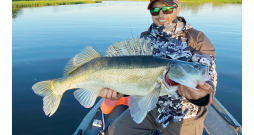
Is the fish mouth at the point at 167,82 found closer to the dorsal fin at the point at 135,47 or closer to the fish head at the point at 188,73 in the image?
the fish head at the point at 188,73

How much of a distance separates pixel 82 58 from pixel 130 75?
0.84m

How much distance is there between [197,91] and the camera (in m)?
1.84

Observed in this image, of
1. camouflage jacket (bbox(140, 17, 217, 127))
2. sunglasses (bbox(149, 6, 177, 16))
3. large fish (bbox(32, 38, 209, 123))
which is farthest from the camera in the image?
sunglasses (bbox(149, 6, 177, 16))

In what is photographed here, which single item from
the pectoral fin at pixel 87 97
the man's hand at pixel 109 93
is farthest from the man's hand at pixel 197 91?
the pectoral fin at pixel 87 97

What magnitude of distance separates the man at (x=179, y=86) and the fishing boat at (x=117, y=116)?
307 mm

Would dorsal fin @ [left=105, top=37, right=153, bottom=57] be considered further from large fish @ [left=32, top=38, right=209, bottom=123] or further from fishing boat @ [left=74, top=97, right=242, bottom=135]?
fishing boat @ [left=74, top=97, right=242, bottom=135]

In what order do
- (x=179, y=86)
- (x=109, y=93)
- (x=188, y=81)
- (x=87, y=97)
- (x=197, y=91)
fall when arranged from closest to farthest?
(x=188, y=81), (x=197, y=91), (x=179, y=86), (x=109, y=93), (x=87, y=97)

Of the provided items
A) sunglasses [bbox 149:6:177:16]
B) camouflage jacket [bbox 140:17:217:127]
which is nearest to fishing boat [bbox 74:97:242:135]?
camouflage jacket [bbox 140:17:217:127]

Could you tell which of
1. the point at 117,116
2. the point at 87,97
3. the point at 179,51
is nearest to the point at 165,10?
the point at 179,51

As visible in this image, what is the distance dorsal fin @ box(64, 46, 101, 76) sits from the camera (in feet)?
7.53

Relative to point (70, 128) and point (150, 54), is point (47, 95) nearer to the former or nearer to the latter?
point (150, 54)

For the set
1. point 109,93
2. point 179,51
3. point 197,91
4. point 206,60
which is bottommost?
point 109,93

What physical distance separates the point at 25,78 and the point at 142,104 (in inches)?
225

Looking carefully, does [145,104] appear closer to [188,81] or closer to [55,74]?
[188,81]
